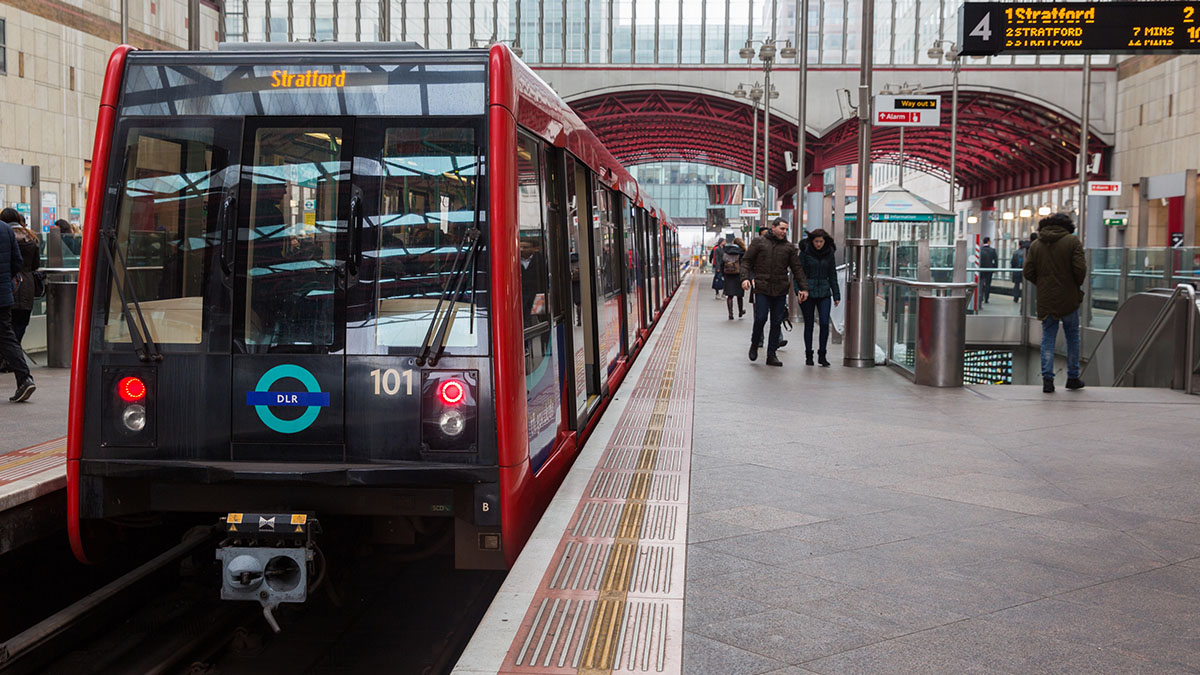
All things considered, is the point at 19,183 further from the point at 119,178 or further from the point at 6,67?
the point at 6,67

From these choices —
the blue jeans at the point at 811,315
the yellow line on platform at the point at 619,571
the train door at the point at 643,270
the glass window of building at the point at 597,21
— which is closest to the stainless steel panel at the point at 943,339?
Answer: the blue jeans at the point at 811,315

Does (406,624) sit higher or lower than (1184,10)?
lower

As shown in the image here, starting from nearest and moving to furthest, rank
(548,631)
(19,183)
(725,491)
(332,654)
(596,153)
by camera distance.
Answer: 1. (548,631)
2. (332,654)
3. (725,491)
4. (596,153)
5. (19,183)

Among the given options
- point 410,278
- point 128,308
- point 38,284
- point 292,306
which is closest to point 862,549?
point 410,278

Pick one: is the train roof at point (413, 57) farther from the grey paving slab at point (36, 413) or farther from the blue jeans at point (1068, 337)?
the blue jeans at point (1068, 337)

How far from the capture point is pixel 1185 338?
12086 millimetres

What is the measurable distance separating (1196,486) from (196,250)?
5.90 metres

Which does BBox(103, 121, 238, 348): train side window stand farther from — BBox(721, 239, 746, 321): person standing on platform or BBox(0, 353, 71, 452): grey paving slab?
BBox(721, 239, 746, 321): person standing on platform

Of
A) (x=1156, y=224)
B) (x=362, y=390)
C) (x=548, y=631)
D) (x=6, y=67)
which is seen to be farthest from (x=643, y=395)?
(x=1156, y=224)

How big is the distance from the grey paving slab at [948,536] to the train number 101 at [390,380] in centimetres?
149

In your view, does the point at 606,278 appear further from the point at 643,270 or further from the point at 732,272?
the point at 732,272

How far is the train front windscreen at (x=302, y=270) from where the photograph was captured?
16.9 ft

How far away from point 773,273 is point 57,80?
26399mm

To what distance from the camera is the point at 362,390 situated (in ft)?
16.9
